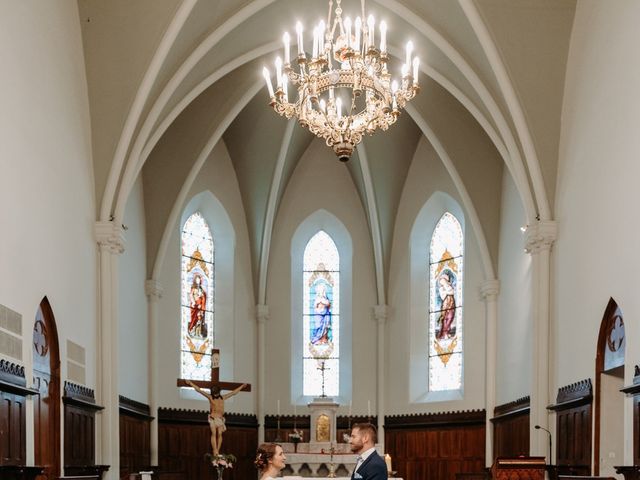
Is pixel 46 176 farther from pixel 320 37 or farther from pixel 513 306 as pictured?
pixel 513 306

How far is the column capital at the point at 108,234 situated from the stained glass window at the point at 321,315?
7.89 m

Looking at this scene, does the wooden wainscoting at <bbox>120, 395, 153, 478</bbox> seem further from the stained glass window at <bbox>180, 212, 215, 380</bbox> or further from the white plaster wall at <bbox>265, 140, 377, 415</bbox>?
the white plaster wall at <bbox>265, 140, 377, 415</bbox>

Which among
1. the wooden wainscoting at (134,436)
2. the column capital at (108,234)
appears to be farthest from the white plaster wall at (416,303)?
the column capital at (108,234)

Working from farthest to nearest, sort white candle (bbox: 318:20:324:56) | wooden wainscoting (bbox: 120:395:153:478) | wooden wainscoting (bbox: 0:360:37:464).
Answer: wooden wainscoting (bbox: 120:395:153:478)
white candle (bbox: 318:20:324:56)
wooden wainscoting (bbox: 0:360:37:464)

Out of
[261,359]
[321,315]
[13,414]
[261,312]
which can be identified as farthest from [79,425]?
[321,315]

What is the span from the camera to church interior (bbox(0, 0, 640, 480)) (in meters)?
15.6

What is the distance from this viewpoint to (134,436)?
22.3 m

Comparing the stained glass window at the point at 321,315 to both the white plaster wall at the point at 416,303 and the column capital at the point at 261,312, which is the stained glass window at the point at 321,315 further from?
the white plaster wall at the point at 416,303

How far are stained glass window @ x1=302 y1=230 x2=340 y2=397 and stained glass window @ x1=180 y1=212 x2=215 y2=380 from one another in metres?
2.38

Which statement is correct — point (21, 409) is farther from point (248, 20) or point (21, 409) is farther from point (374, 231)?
point (374, 231)

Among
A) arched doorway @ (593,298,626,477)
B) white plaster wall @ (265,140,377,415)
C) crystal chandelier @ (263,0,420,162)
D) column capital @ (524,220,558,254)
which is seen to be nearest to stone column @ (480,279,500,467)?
white plaster wall @ (265,140,377,415)

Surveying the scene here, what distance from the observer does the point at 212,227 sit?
26.2 meters

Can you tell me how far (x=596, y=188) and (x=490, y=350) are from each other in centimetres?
743

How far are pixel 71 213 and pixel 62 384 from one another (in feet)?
8.96
